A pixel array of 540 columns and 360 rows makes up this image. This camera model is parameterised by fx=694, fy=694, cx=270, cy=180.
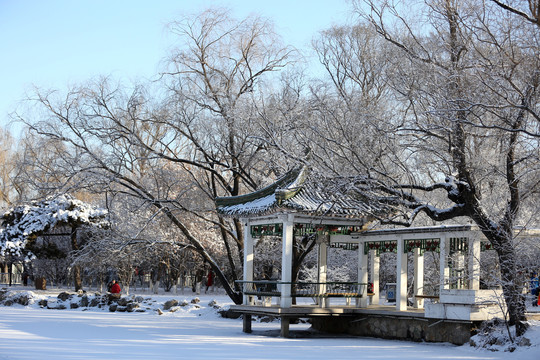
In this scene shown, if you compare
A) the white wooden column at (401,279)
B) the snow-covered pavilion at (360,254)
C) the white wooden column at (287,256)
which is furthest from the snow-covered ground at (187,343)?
the white wooden column at (287,256)

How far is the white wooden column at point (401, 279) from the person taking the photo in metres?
17.2

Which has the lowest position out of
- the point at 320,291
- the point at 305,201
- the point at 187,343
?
the point at 187,343

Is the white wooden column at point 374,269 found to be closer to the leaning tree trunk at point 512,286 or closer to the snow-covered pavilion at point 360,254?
the snow-covered pavilion at point 360,254

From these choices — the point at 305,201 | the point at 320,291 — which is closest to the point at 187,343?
the point at 320,291

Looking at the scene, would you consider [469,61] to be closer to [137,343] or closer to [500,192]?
[500,192]

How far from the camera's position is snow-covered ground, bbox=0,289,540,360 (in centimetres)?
1270

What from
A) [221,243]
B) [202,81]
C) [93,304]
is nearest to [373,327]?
[202,81]

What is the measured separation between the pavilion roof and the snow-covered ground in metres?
3.14

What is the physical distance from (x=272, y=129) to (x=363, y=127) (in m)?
3.93

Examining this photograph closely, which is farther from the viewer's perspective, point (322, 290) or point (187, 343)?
point (322, 290)

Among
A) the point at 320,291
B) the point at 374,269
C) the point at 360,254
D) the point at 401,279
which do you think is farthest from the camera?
the point at 374,269

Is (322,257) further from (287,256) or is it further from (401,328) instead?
(401,328)

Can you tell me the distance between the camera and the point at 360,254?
19156 millimetres

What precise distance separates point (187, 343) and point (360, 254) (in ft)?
20.4
